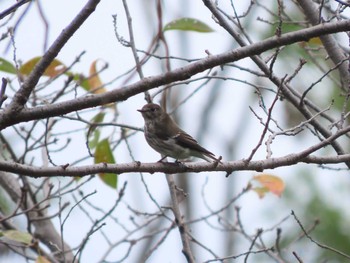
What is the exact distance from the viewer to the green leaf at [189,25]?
473cm

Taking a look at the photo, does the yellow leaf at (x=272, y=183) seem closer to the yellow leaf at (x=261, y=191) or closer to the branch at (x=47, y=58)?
the yellow leaf at (x=261, y=191)

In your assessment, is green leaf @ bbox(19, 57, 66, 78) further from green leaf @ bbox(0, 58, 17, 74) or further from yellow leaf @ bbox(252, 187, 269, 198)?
yellow leaf @ bbox(252, 187, 269, 198)

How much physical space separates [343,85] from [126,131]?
6.02ft

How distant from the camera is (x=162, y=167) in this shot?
340 cm

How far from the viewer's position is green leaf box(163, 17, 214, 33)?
4.73m

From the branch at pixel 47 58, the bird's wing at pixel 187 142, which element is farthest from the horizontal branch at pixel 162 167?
the bird's wing at pixel 187 142

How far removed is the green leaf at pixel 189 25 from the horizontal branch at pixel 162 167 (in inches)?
57.6

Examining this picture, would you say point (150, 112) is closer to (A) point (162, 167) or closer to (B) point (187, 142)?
(B) point (187, 142)

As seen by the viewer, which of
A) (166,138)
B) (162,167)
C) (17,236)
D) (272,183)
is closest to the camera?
(162,167)

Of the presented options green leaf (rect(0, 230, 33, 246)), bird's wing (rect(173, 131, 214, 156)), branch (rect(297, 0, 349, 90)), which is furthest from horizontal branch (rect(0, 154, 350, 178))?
branch (rect(297, 0, 349, 90))

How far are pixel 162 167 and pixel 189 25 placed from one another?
5.41 feet

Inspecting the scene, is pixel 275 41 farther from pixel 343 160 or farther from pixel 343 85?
pixel 343 85

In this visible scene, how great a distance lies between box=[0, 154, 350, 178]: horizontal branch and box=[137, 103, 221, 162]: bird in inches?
25.4

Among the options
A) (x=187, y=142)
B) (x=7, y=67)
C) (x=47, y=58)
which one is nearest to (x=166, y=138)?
(x=187, y=142)
